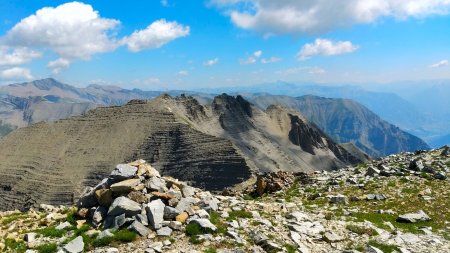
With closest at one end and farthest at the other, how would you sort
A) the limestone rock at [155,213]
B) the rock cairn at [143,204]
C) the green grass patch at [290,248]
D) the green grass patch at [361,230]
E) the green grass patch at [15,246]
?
the green grass patch at [290,248] → the green grass patch at [15,246] → the limestone rock at [155,213] → the rock cairn at [143,204] → the green grass patch at [361,230]

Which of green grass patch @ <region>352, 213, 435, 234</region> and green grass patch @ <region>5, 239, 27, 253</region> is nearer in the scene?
green grass patch @ <region>5, 239, 27, 253</region>

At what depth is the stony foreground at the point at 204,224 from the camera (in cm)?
1833

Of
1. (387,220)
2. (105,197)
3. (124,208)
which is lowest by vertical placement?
(387,220)

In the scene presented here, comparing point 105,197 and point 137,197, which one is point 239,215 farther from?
point 105,197

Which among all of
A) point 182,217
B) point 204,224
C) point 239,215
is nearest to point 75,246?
point 182,217

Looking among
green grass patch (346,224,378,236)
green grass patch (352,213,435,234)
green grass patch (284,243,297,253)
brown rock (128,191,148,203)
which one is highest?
brown rock (128,191,148,203)

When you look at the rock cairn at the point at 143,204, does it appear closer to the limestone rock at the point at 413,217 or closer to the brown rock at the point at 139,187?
the brown rock at the point at 139,187

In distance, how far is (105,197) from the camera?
836 inches

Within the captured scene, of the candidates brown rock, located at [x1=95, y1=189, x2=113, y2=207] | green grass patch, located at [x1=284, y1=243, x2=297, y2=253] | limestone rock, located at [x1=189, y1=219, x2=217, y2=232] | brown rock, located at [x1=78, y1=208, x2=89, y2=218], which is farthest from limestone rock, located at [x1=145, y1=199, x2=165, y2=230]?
Answer: green grass patch, located at [x1=284, y1=243, x2=297, y2=253]

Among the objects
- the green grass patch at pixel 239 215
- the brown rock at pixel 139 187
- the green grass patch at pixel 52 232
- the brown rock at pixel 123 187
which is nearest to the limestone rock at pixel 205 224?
the green grass patch at pixel 239 215

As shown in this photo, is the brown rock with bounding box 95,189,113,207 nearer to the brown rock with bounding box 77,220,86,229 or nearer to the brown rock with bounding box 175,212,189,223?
the brown rock with bounding box 77,220,86,229

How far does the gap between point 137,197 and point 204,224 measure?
12.7 feet

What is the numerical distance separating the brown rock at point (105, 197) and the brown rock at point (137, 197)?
126cm

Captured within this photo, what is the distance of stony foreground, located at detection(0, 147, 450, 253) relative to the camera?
60.1ft
